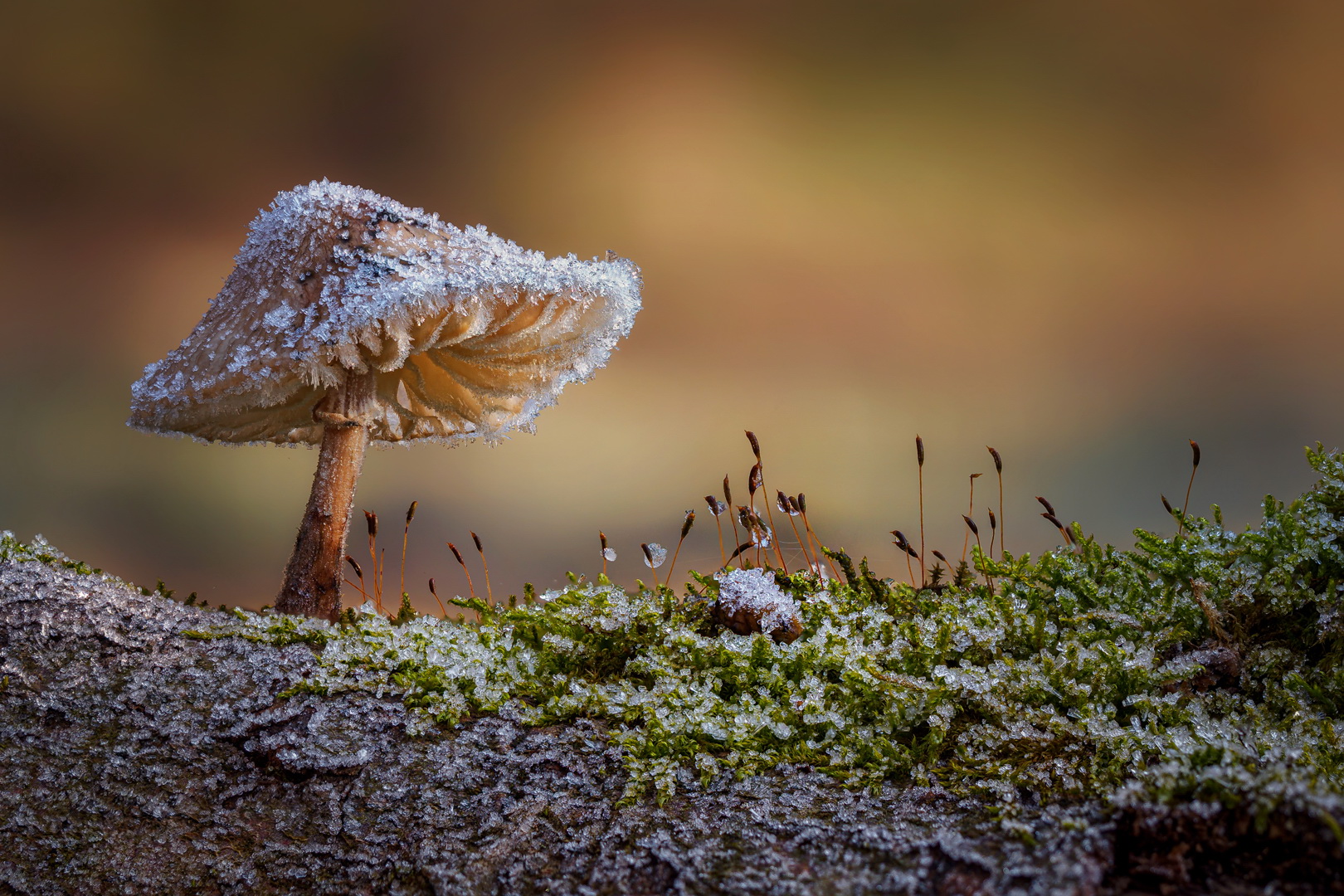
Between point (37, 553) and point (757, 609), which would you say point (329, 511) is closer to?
point (37, 553)

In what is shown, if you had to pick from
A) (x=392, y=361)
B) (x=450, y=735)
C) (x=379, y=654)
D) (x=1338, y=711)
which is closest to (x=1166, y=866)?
(x=1338, y=711)

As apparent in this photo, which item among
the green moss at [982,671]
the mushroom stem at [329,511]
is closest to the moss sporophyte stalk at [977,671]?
the green moss at [982,671]

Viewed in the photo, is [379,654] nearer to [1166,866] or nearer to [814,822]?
[814,822]

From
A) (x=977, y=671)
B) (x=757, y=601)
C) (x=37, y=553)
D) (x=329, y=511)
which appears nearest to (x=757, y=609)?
(x=757, y=601)

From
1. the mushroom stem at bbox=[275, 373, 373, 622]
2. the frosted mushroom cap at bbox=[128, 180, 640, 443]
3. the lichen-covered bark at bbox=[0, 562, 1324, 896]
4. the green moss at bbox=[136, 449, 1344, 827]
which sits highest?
the frosted mushroom cap at bbox=[128, 180, 640, 443]

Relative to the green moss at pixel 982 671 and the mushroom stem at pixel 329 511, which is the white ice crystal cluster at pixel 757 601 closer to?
the green moss at pixel 982 671

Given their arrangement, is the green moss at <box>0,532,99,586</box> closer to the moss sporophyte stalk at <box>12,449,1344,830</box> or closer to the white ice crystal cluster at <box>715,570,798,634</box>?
the moss sporophyte stalk at <box>12,449,1344,830</box>

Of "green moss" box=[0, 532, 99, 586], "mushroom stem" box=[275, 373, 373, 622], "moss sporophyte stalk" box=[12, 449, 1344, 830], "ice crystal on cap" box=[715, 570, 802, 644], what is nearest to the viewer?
"moss sporophyte stalk" box=[12, 449, 1344, 830]

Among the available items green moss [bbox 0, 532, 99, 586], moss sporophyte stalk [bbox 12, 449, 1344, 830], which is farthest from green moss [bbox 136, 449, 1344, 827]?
green moss [bbox 0, 532, 99, 586]
